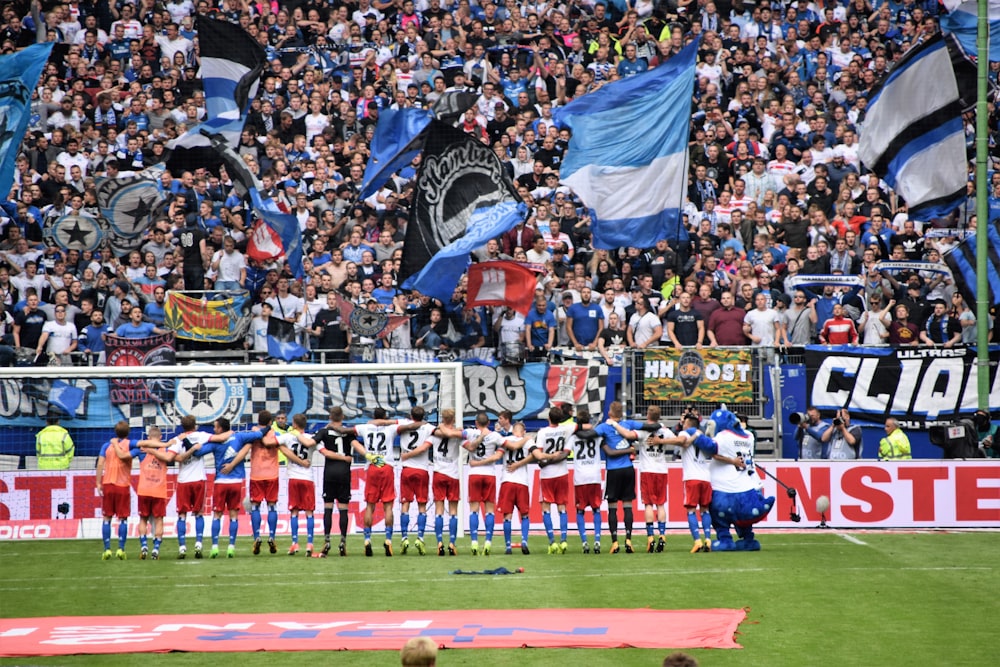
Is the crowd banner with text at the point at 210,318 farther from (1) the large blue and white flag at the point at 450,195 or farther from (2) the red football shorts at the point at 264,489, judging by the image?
(2) the red football shorts at the point at 264,489

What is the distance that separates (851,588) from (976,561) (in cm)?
305

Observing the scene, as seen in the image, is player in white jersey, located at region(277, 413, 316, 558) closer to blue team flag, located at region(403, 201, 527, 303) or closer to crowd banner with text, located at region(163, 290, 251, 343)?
blue team flag, located at region(403, 201, 527, 303)

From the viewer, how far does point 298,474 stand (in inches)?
718

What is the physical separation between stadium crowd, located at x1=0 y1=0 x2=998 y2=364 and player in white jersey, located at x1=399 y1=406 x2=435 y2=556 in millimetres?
4076

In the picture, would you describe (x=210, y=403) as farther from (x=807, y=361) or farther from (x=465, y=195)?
(x=807, y=361)

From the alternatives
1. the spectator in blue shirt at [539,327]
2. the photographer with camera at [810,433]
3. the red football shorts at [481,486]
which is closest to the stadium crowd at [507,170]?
the spectator in blue shirt at [539,327]

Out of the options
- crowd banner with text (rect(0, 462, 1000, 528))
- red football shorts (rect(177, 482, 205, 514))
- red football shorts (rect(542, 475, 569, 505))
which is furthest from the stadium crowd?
red football shorts (rect(177, 482, 205, 514))

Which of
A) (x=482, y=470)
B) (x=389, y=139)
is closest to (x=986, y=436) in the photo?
(x=482, y=470)

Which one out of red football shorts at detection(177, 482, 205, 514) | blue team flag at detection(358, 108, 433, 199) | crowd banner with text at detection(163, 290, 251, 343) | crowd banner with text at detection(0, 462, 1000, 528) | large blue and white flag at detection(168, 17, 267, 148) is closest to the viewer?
red football shorts at detection(177, 482, 205, 514)

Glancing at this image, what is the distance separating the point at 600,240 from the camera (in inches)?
893

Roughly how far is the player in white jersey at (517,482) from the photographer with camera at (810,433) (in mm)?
5231

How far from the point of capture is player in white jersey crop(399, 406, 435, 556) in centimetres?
1789

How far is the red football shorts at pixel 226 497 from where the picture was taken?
1803 centimetres

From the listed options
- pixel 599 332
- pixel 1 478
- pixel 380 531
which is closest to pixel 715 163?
pixel 599 332
